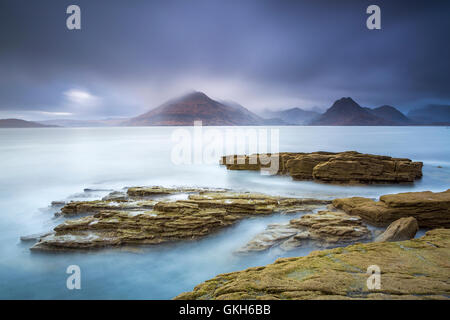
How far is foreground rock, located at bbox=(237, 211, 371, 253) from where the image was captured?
8141mm

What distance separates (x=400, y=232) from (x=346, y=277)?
14.6ft

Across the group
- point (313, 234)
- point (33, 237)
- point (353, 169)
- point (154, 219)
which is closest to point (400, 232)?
point (313, 234)

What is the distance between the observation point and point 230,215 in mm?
10375

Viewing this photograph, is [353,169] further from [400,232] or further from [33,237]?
[33,237]

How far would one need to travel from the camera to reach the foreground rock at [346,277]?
13.9 feet

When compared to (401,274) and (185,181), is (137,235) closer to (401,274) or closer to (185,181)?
(401,274)

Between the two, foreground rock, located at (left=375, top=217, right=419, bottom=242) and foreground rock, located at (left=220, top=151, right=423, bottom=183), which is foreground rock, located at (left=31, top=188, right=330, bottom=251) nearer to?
foreground rock, located at (left=375, top=217, right=419, bottom=242)

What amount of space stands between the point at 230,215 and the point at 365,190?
9.72 metres

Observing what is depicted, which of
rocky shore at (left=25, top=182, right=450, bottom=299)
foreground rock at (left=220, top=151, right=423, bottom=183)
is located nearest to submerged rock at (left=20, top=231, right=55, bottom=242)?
rocky shore at (left=25, top=182, right=450, bottom=299)

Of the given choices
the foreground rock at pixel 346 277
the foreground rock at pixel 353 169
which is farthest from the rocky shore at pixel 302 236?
the foreground rock at pixel 353 169

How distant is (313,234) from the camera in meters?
8.43

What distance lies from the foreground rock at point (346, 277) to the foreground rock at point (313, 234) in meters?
1.82
